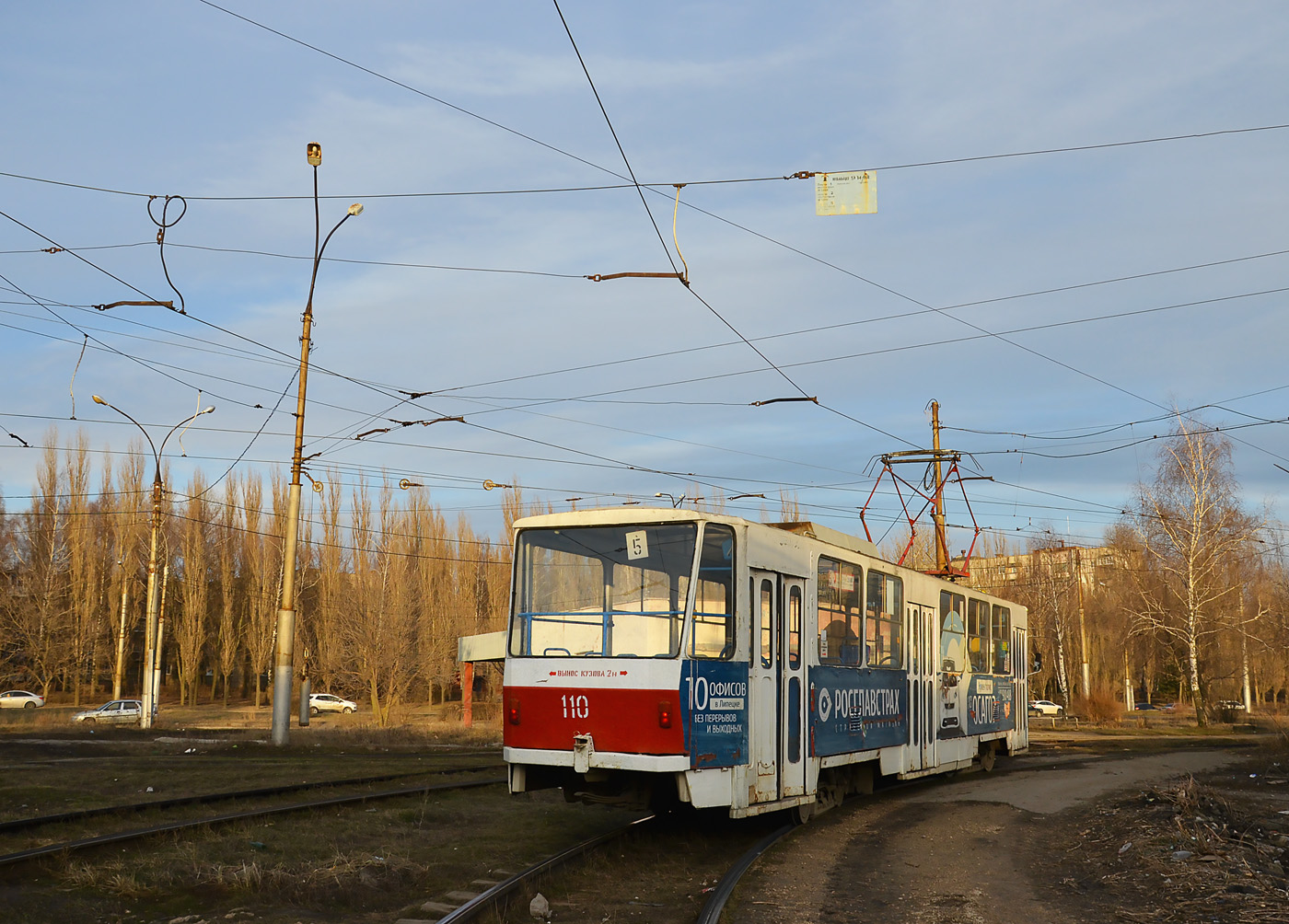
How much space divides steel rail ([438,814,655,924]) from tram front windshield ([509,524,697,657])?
169cm

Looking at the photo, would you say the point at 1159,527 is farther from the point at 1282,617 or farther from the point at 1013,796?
the point at 1013,796

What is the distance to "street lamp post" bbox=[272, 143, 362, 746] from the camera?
773 inches

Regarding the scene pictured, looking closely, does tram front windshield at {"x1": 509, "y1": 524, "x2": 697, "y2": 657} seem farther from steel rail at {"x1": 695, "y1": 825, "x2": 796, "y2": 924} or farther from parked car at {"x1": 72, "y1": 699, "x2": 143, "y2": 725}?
parked car at {"x1": 72, "y1": 699, "x2": 143, "y2": 725}

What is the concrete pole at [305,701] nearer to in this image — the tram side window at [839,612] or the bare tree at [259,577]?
the tram side window at [839,612]

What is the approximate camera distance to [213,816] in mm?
11133

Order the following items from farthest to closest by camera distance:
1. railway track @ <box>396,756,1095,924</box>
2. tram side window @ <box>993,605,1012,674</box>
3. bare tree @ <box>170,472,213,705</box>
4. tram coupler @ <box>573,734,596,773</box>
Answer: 1. bare tree @ <box>170,472,213,705</box>
2. tram side window @ <box>993,605,1012,674</box>
3. tram coupler @ <box>573,734,596,773</box>
4. railway track @ <box>396,756,1095,924</box>

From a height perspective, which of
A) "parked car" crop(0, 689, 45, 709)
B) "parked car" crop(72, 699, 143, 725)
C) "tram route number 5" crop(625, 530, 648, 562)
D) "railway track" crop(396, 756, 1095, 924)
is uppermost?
"tram route number 5" crop(625, 530, 648, 562)

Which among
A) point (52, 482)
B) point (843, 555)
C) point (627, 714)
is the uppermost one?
point (52, 482)

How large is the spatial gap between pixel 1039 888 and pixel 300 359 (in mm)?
16558

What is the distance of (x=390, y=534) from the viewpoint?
54.9 m

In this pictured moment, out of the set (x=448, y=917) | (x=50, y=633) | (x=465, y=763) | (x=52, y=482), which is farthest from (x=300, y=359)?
(x=52, y=482)

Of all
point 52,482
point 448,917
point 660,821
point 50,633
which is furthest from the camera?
point 52,482

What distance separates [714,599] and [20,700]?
52235mm

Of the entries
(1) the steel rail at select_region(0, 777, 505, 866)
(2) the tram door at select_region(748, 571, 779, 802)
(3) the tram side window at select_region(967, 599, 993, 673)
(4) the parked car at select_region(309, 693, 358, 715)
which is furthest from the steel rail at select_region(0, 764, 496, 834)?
(4) the parked car at select_region(309, 693, 358, 715)
